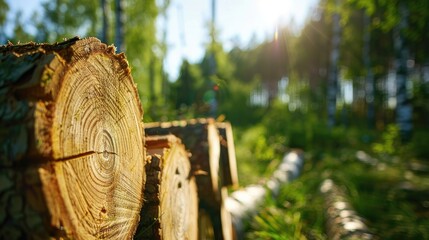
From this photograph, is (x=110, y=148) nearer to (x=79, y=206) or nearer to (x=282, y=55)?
(x=79, y=206)

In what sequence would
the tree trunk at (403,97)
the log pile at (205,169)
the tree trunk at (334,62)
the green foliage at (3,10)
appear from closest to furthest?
the log pile at (205,169)
the tree trunk at (403,97)
the tree trunk at (334,62)
the green foliage at (3,10)

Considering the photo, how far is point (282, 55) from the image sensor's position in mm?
34812

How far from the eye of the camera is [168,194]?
1847 mm

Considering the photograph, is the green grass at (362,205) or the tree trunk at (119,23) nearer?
the green grass at (362,205)

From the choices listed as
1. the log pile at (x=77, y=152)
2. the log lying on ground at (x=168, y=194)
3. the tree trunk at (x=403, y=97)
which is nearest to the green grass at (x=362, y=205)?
the log lying on ground at (x=168, y=194)

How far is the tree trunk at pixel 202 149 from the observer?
9.53ft

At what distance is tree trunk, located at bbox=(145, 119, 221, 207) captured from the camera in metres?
2.91

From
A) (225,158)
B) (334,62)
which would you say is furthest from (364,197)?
(334,62)

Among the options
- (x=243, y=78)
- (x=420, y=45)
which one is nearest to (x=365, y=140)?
(x=420, y=45)

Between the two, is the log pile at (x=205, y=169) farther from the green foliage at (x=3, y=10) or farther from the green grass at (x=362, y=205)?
the green foliage at (x=3, y=10)

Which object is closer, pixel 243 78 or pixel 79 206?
pixel 79 206

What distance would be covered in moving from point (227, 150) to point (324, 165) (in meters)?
4.64

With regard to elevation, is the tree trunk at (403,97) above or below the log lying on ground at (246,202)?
above

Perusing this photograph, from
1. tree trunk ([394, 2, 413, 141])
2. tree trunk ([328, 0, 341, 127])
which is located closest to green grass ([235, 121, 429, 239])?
tree trunk ([394, 2, 413, 141])
